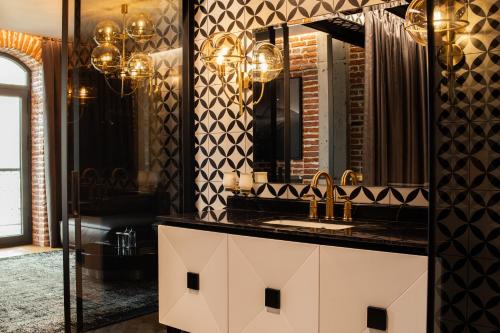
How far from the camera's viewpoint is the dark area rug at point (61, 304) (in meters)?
3.48

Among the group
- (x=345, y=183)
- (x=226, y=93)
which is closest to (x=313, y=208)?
(x=345, y=183)

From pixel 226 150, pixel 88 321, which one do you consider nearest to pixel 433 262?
pixel 226 150

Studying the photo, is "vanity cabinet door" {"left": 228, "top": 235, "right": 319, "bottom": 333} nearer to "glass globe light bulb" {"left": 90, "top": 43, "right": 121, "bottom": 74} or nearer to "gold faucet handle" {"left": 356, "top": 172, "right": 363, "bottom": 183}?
"gold faucet handle" {"left": 356, "top": 172, "right": 363, "bottom": 183}

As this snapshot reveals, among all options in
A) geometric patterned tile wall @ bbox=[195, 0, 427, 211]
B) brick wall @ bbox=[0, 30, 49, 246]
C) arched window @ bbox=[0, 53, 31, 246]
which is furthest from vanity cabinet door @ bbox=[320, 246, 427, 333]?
arched window @ bbox=[0, 53, 31, 246]

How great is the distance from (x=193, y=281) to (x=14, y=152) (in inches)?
202

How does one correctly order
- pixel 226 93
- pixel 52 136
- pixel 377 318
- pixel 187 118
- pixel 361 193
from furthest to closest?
pixel 52 136, pixel 187 118, pixel 226 93, pixel 361 193, pixel 377 318

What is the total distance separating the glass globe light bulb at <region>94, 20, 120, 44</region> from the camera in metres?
3.45

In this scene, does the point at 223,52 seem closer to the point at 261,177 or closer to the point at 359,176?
the point at 261,177

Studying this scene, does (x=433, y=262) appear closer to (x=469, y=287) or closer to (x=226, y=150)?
(x=469, y=287)

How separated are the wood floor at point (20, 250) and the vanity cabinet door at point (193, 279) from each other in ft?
13.3

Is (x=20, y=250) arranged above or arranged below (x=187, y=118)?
below

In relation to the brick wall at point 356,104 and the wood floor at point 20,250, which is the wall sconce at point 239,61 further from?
the wood floor at point 20,250

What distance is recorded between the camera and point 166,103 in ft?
12.9

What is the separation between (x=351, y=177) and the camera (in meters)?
3.15
